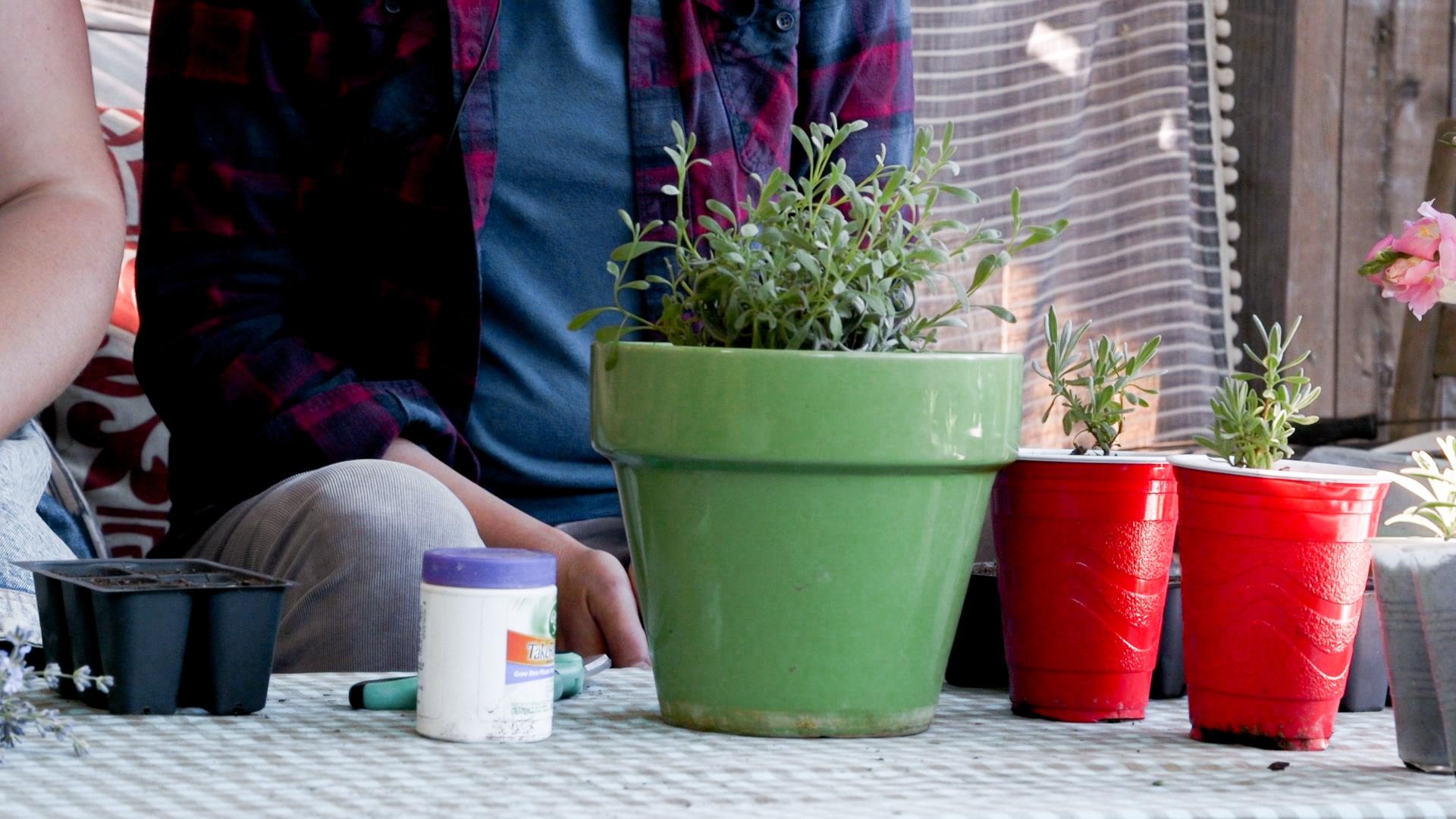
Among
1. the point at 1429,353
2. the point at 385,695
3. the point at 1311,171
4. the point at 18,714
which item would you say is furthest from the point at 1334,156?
the point at 18,714

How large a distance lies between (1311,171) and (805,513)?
200cm

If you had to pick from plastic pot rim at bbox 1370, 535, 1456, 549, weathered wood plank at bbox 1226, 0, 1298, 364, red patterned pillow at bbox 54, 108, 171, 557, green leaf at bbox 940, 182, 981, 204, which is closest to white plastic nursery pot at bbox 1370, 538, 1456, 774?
plastic pot rim at bbox 1370, 535, 1456, 549

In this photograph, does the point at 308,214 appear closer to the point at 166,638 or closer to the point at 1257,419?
the point at 166,638

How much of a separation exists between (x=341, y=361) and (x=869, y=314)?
0.67 m

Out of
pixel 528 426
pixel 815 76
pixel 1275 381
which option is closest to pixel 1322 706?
pixel 1275 381

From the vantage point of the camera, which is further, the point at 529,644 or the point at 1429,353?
the point at 1429,353

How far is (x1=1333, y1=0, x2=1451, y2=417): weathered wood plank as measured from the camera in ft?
7.81

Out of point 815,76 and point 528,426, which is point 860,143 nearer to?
point 815,76

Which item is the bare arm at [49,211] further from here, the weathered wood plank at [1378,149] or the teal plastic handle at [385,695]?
the weathered wood plank at [1378,149]

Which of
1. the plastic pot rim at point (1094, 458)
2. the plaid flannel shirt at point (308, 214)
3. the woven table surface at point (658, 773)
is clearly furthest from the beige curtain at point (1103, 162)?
the woven table surface at point (658, 773)

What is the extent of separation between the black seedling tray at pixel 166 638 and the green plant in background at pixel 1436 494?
0.47 metres

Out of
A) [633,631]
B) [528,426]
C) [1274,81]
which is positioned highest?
[1274,81]

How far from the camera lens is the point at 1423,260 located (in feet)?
2.05

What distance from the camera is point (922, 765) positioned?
56 cm
